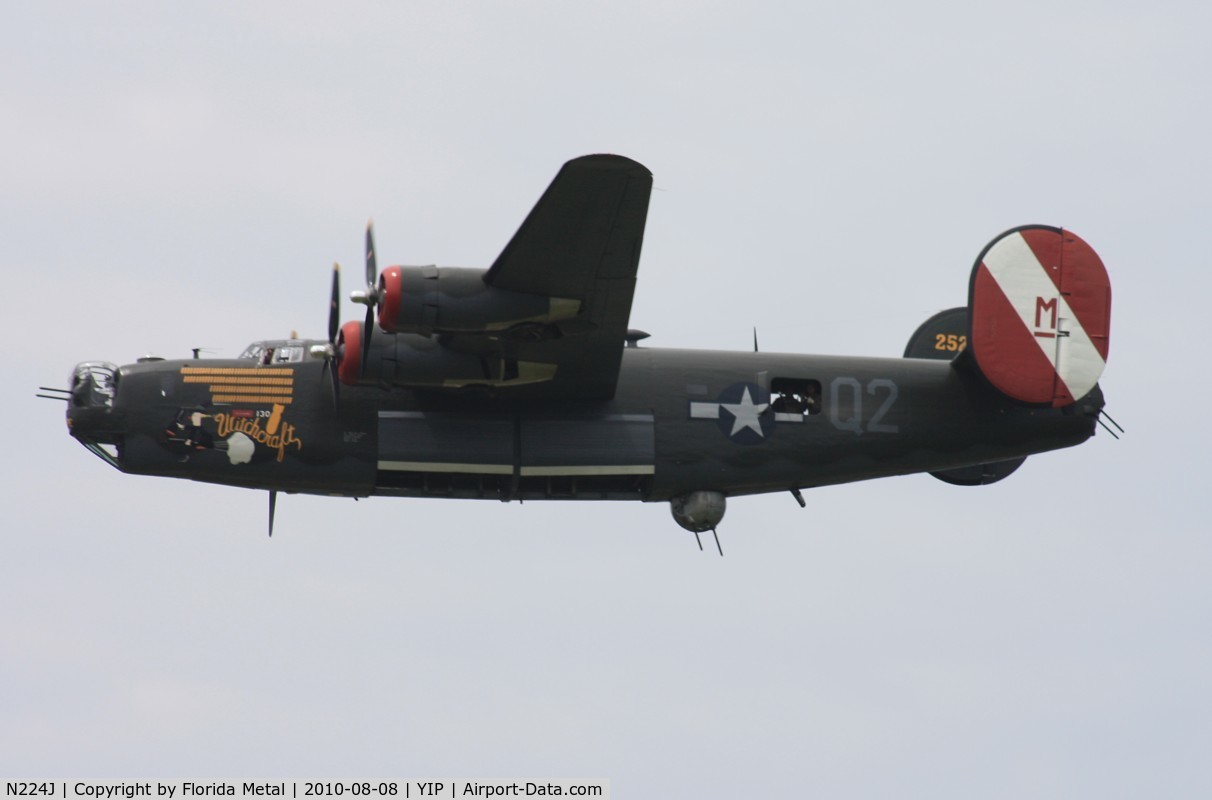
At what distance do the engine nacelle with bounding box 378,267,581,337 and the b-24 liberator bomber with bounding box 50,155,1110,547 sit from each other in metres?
0.02

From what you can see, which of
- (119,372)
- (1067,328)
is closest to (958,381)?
(1067,328)

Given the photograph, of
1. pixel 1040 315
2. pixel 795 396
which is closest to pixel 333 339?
pixel 795 396

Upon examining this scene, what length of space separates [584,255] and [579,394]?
2671 mm

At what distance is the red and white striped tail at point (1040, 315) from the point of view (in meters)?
23.2

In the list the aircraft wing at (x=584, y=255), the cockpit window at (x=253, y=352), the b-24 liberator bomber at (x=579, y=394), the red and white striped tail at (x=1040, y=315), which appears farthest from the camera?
the red and white striped tail at (x=1040, y=315)

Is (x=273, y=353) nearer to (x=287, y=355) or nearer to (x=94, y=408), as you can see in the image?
(x=287, y=355)

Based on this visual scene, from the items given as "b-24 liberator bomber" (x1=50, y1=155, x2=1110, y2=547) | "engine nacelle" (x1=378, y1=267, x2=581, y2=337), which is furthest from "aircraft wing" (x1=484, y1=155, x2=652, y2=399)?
"engine nacelle" (x1=378, y1=267, x2=581, y2=337)

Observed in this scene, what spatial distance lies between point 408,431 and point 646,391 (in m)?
2.80

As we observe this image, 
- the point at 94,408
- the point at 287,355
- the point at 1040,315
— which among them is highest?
the point at 1040,315

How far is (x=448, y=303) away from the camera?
65.4ft

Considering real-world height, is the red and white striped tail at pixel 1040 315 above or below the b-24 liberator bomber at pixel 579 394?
above

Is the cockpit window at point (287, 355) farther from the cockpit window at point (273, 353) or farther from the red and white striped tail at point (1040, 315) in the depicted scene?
the red and white striped tail at point (1040, 315)

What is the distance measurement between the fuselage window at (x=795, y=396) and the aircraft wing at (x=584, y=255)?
7.67ft

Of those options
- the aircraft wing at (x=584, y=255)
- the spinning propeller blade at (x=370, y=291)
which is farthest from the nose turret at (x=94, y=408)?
the aircraft wing at (x=584, y=255)
